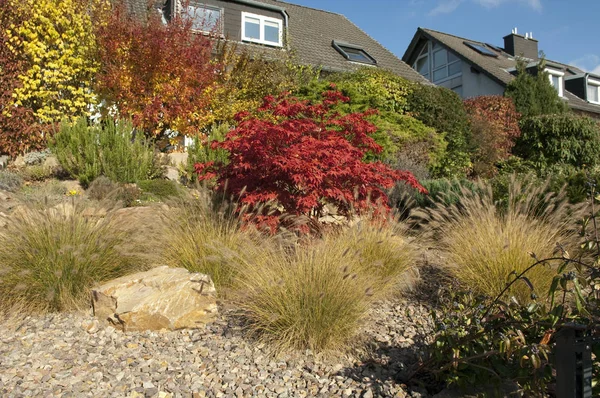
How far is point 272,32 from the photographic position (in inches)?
716

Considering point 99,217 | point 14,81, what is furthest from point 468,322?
point 14,81

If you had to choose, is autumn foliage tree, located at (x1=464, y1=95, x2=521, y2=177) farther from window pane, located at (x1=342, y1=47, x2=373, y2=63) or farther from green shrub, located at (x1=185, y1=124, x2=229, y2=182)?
green shrub, located at (x1=185, y1=124, x2=229, y2=182)

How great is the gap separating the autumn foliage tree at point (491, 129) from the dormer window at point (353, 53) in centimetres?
452

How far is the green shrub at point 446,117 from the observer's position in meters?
13.3

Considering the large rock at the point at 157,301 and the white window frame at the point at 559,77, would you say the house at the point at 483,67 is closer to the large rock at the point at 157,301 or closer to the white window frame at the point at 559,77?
the white window frame at the point at 559,77

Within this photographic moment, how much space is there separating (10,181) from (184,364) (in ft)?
23.0

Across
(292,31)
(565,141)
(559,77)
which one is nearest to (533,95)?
(565,141)

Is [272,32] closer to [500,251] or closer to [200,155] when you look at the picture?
[200,155]

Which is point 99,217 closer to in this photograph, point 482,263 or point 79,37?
point 482,263

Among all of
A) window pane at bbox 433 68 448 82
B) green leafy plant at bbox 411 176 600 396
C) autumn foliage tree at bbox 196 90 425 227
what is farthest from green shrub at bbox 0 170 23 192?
window pane at bbox 433 68 448 82

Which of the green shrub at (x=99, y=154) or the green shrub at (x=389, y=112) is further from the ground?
the green shrub at (x=389, y=112)

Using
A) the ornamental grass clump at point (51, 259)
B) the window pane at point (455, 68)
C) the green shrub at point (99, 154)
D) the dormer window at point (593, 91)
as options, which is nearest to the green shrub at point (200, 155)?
the green shrub at point (99, 154)

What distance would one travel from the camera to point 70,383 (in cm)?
316

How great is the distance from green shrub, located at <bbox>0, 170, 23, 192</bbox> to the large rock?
5.23 metres
